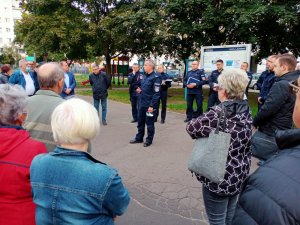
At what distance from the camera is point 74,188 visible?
164cm

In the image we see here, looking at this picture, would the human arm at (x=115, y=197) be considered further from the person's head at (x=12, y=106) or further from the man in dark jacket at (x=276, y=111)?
the man in dark jacket at (x=276, y=111)

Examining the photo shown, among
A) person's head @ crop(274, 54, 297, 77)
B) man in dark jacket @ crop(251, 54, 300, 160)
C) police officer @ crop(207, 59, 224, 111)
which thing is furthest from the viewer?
police officer @ crop(207, 59, 224, 111)

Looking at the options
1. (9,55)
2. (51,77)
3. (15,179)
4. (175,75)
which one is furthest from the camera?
(9,55)

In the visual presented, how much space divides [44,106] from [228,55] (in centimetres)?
972

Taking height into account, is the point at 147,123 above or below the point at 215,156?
below

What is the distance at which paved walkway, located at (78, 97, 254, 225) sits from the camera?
12.0ft

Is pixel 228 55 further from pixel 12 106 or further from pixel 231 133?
pixel 12 106

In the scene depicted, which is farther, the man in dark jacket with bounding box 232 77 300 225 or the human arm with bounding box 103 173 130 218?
the human arm with bounding box 103 173 130 218

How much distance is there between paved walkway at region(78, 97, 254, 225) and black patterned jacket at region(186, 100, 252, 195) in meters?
1.14

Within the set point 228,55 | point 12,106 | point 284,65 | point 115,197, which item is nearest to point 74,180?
point 115,197

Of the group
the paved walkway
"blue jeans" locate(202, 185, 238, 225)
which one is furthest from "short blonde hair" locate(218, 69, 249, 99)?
the paved walkway

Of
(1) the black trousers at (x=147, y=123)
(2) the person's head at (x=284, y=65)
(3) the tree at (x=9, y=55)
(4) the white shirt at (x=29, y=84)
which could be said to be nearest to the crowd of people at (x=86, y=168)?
(2) the person's head at (x=284, y=65)

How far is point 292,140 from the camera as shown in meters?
1.23

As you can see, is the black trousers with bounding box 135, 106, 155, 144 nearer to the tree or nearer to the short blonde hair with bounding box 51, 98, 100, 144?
the short blonde hair with bounding box 51, 98, 100, 144
